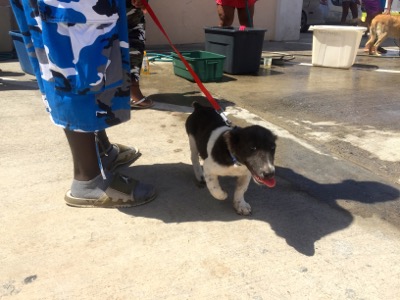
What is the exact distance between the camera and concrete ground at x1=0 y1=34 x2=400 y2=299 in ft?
6.49

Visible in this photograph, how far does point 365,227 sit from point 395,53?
8907 mm

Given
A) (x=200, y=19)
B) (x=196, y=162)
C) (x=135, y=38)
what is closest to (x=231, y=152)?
(x=196, y=162)

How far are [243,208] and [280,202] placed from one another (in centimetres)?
32

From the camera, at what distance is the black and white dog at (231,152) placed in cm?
224

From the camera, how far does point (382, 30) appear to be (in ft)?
30.8

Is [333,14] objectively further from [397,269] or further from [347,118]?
[397,269]

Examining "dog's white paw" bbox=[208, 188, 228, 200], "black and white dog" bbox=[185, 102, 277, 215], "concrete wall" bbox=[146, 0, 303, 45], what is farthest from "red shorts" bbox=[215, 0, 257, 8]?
"dog's white paw" bbox=[208, 188, 228, 200]

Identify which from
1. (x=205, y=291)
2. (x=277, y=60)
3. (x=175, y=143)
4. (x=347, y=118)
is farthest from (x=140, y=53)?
(x=277, y=60)

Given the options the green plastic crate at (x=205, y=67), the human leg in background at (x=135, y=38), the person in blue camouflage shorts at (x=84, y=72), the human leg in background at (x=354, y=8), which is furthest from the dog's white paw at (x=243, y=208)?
the human leg in background at (x=354, y=8)

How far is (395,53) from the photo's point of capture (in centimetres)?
990

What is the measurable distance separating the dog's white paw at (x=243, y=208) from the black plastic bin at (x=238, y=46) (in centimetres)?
418

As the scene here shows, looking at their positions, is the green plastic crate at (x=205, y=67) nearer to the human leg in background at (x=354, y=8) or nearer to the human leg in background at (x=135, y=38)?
the human leg in background at (x=135, y=38)

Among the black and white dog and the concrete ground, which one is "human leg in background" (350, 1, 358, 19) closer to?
the concrete ground

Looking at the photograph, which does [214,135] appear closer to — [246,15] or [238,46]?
[238,46]
